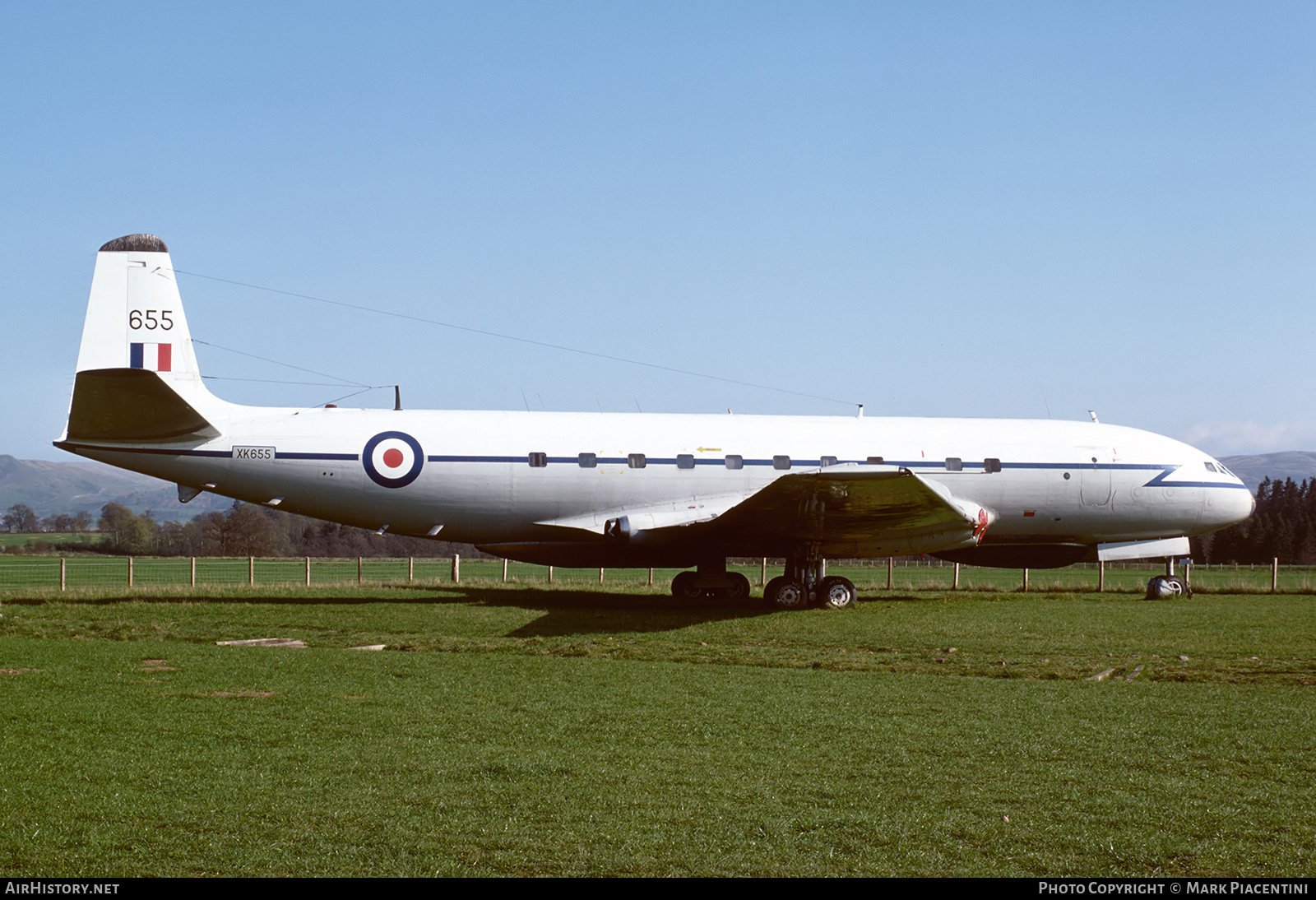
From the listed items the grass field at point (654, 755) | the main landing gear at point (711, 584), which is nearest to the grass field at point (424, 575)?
the main landing gear at point (711, 584)

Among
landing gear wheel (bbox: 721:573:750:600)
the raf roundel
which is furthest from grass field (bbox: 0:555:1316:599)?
the raf roundel

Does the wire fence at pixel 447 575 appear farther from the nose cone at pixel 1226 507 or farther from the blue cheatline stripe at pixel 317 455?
the blue cheatline stripe at pixel 317 455

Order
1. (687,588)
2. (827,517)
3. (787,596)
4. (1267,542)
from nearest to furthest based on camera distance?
(827,517), (787,596), (687,588), (1267,542)

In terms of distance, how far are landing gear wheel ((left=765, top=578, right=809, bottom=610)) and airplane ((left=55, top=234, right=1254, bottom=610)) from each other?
5 cm

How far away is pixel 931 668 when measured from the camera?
42.9 ft

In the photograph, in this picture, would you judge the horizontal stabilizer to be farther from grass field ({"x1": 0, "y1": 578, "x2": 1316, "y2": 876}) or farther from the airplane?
grass field ({"x1": 0, "y1": 578, "x2": 1316, "y2": 876})

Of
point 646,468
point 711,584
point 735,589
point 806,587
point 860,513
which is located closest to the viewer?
point 860,513

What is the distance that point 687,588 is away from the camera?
23438mm

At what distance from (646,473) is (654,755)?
1353cm

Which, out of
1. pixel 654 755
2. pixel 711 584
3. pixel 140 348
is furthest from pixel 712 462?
pixel 654 755

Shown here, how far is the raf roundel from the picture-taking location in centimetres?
1998

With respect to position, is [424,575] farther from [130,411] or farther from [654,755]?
[654,755]

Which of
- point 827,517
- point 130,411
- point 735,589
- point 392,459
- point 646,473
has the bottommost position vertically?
point 735,589

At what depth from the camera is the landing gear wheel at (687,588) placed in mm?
23219
